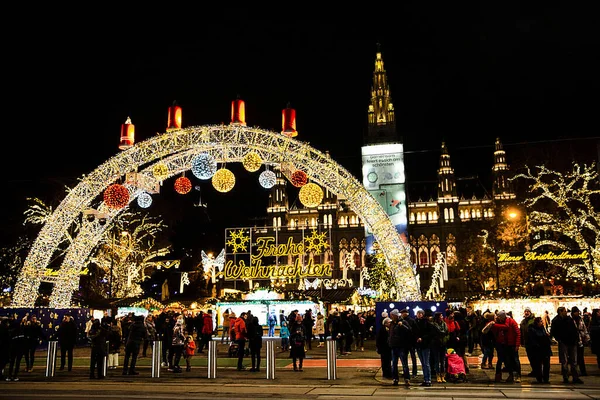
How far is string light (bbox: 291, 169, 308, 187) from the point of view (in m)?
20.0

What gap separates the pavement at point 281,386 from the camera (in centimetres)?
939

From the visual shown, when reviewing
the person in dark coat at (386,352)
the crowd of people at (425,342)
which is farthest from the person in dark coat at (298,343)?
the person in dark coat at (386,352)

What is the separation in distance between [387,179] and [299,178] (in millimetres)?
64849

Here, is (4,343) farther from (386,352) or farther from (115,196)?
(386,352)

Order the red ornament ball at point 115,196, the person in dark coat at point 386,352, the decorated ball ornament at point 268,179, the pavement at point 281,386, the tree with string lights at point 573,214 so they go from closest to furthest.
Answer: the pavement at point 281,386
the person in dark coat at point 386,352
the red ornament ball at point 115,196
the decorated ball ornament at point 268,179
the tree with string lights at point 573,214

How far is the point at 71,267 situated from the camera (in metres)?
21.9

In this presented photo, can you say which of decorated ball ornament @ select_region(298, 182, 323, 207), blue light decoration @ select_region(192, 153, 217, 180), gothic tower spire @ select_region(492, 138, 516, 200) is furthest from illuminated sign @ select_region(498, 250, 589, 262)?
gothic tower spire @ select_region(492, 138, 516, 200)

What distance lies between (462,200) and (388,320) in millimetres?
89476

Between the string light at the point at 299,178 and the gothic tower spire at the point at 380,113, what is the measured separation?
7261 centimetres

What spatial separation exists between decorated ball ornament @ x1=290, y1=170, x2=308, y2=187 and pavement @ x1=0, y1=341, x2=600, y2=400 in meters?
7.22

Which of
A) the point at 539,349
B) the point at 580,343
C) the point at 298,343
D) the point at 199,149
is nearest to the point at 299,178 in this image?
the point at 199,149

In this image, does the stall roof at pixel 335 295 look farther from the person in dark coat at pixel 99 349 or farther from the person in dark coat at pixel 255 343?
the person in dark coat at pixel 99 349

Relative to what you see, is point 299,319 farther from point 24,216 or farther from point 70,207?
point 24,216

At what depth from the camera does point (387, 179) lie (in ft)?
274
